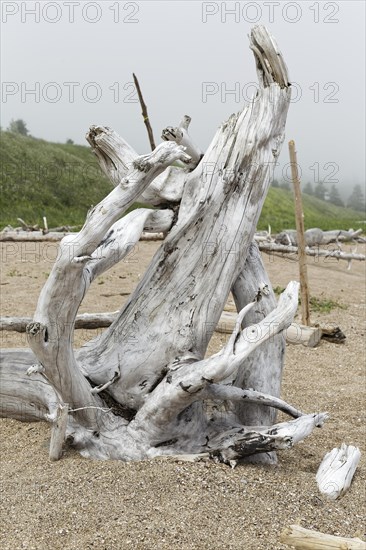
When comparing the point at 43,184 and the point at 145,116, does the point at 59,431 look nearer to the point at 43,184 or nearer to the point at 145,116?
the point at 145,116

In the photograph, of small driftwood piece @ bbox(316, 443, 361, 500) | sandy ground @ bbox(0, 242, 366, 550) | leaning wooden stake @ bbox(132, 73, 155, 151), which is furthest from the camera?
leaning wooden stake @ bbox(132, 73, 155, 151)

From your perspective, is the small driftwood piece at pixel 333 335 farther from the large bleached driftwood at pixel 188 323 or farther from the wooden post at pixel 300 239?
the large bleached driftwood at pixel 188 323

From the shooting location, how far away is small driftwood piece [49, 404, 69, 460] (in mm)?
3667

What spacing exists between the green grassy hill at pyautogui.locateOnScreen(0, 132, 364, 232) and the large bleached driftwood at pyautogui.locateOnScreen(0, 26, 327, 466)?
567 inches

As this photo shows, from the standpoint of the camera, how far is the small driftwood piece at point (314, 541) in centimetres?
259

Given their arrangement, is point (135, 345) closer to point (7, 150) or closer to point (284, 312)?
point (284, 312)

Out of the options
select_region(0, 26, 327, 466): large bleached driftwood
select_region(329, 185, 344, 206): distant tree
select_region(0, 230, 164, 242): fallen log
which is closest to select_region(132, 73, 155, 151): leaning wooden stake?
select_region(0, 26, 327, 466): large bleached driftwood

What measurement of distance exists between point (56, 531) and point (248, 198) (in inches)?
93.0

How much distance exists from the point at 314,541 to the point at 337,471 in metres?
1.12

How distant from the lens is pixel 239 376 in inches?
174

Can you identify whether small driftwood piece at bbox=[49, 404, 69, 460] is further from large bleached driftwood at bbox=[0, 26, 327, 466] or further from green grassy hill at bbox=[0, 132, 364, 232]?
green grassy hill at bbox=[0, 132, 364, 232]

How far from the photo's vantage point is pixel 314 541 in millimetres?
2686

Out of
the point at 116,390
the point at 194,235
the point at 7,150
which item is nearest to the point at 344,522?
the point at 116,390

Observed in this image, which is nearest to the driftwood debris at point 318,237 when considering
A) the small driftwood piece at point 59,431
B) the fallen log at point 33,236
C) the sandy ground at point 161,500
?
the fallen log at point 33,236
